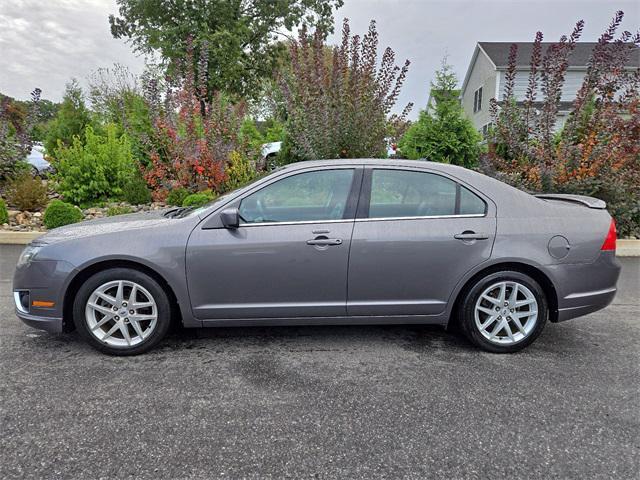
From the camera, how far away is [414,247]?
332 centimetres

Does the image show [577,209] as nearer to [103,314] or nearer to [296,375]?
[296,375]

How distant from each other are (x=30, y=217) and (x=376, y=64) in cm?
726

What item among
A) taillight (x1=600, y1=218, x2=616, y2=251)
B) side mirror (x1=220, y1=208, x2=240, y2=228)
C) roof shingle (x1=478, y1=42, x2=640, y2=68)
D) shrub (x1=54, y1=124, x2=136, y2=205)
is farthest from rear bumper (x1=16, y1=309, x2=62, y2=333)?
roof shingle (x1=478, y1=42, x2=640, y2=68)

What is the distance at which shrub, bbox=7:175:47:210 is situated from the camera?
8.63 m

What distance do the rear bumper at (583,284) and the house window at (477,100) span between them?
24.9m

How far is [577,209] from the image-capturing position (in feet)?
11.6

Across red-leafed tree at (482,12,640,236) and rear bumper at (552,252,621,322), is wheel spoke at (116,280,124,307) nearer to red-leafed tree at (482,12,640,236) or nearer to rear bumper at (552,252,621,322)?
rear bumper at (552,252,621,322)

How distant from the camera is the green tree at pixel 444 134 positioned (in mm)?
9633

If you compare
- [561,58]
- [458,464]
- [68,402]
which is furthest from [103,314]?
[561,58]

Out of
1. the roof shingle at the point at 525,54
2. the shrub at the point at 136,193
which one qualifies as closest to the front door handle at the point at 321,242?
the shrub at the point at 136,193

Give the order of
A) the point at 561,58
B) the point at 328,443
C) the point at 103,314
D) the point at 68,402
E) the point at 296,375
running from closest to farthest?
the point at 328,443
the point at 68,402
the point at 296,375
the point at 103,314
the point at 561,58

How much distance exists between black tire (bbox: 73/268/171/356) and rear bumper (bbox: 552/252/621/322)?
301cm

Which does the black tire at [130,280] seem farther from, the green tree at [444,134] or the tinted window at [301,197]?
the green tree at [444,134]

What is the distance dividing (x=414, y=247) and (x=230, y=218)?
4.58 ft
